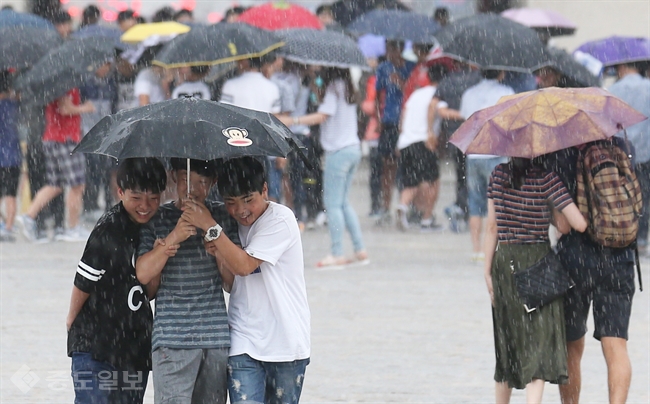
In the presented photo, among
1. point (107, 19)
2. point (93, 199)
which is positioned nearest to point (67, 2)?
point (107, 19)

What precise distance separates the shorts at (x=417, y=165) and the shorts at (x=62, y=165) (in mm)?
3694

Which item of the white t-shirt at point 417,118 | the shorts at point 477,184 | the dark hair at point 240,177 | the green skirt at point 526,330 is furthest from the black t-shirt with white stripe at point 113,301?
the white t-shirt at point 417,118

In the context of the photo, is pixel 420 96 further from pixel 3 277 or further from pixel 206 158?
pixel 206 158

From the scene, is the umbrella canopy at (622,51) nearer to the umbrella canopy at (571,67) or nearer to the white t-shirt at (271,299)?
the umbrella canopy at (571,67)

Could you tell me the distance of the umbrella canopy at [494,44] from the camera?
→ 38.1 feet

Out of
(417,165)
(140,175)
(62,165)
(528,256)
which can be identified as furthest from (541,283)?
(417,165)

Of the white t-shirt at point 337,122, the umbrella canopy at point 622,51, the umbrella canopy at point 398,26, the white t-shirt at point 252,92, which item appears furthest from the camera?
the umbrella canopy at point 398,26

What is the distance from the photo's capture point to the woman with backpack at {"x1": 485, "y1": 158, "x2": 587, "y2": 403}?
19.9 ft

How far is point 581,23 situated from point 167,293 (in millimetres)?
23145

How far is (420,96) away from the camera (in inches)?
563

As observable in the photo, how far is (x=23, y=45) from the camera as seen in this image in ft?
44.4

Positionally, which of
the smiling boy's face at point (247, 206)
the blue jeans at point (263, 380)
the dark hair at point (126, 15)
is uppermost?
the dark hair at point (126, 15)

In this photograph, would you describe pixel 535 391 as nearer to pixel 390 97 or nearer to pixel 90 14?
Answer: pixel 390 97

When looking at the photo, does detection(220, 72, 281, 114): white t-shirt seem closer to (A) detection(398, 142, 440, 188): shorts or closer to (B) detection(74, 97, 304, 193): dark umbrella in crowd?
(A) detection(398, 142, 440, 188): shorts
